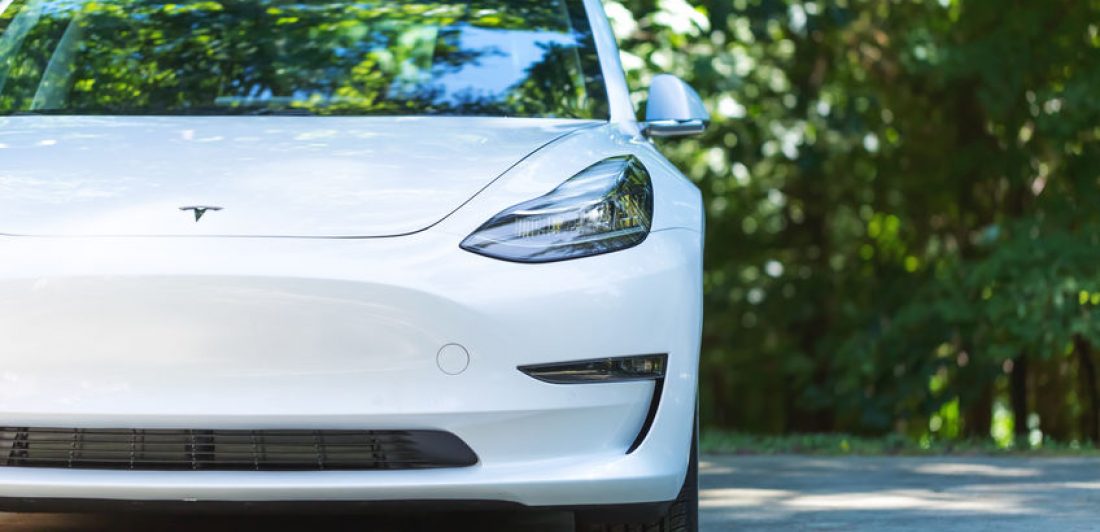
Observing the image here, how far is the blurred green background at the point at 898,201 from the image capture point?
8242 mm

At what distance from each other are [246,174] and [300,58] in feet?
3.60

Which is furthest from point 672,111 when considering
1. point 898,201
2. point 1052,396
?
point 1052,396

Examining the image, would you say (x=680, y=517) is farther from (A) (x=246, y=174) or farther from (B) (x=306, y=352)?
(A) (x=246, y=174)

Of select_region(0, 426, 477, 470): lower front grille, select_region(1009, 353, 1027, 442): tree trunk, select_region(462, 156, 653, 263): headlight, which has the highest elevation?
select_region(462, 156, 653, 263): headlight

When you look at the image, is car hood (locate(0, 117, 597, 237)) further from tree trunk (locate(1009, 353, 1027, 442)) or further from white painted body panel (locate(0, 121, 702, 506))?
tree trunk (locate(1009, 353, 1027, 442))

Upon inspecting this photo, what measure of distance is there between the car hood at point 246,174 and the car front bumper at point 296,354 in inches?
2.6

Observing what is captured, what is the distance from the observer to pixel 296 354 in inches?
111

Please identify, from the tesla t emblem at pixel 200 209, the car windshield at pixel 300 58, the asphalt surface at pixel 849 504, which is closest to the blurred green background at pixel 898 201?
the asphalt surface at pixel 849 504

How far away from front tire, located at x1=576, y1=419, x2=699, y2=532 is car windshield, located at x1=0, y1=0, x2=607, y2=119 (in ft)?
3.27

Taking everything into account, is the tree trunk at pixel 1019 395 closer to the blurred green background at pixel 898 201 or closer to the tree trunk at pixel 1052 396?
the blurred green background at pixel 898 201

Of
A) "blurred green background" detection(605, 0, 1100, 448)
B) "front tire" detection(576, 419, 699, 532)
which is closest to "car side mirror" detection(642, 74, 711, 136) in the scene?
"front tire" detection(576, 419, 699, 532)

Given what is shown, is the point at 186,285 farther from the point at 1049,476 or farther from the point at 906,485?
the point at 1049,476

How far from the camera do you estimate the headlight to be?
116 inches

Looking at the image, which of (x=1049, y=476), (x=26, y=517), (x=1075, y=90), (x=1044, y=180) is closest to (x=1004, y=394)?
(x=1044, y=180)
